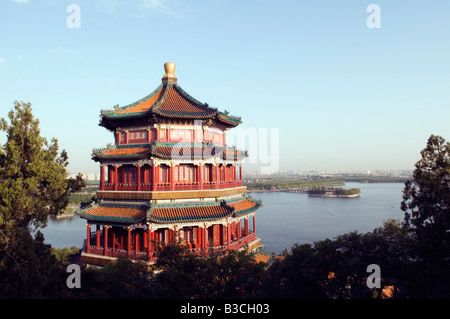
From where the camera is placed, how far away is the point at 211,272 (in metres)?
13.2

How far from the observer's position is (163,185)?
19.9 meters

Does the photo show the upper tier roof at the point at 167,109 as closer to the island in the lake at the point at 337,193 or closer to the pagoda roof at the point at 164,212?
the pagoda roof at the point at 164,212

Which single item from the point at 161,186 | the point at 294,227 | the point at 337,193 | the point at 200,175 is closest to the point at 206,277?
the point at 161,186

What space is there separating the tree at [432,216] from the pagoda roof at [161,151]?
447 inches

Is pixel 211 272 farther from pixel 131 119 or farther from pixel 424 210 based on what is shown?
pixel 131 119

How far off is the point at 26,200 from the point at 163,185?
7503 millimetres

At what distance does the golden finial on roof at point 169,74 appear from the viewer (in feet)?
77.8

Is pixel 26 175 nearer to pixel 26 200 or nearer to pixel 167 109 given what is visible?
pixel 26 200

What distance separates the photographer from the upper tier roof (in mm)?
20469

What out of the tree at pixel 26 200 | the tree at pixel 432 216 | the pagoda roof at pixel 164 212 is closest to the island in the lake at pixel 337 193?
the pagoda roof at pixel 164 212

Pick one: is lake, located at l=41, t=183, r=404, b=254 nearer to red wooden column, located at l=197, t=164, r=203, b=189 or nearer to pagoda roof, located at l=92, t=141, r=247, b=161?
red wooden column, located at l=197, t=164, r=203, b=189

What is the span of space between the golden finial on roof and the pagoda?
4.05ft
